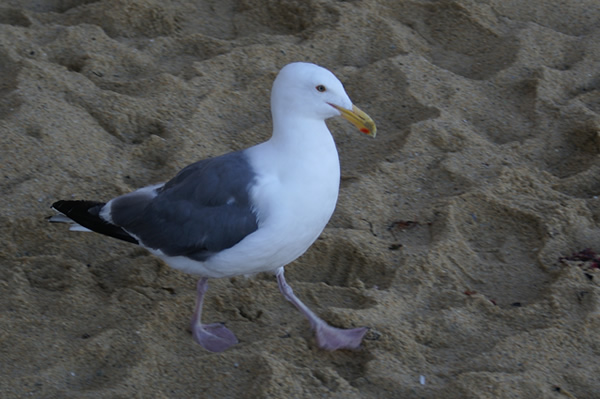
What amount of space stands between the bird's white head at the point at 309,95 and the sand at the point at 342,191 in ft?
2.08

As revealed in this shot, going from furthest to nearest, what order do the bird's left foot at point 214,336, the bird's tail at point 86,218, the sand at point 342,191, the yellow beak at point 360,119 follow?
the bird's tail at point 86,218 → the yellow beak at point 360,119 → the bird's left foot at point 214,336 → the sand at point 342,191

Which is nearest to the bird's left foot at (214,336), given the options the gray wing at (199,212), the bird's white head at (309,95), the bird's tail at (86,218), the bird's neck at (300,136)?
the gray wing at (199,212)

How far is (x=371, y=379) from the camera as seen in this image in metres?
2.75

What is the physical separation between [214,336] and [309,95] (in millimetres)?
956

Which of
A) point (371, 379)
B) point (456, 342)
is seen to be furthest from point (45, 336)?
point (456, 342)

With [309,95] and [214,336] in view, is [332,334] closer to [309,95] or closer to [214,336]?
[214,336]

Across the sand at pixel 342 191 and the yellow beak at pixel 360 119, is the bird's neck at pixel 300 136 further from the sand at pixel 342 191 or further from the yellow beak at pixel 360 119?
the sand at pixel 342 191

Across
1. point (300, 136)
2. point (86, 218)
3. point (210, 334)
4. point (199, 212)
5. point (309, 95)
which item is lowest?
point (210, 334)

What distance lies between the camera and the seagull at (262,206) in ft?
9.45

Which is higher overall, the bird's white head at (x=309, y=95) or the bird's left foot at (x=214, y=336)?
the bird's white head at (x=309, y=95)

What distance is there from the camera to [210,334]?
297 centimetres

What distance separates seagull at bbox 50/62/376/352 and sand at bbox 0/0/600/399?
0.46 feet

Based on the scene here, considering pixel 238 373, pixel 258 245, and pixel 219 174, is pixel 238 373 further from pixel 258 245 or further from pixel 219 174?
pixel 219 174

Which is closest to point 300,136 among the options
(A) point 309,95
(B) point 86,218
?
(A) point 309,95
